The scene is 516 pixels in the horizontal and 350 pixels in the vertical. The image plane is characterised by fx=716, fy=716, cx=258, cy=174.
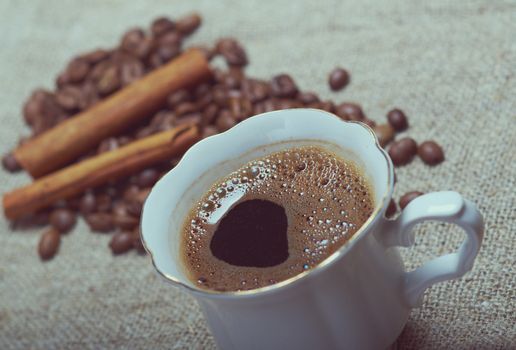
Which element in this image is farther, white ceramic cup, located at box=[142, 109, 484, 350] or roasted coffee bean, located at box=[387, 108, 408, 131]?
roasted coffee bean, located at box=[387, 108, 408, 131]

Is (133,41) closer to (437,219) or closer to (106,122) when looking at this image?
(106,122)

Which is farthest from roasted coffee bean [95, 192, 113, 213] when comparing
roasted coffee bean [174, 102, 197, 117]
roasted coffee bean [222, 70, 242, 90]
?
roasted coffee bean [222, 70, 242, 90]

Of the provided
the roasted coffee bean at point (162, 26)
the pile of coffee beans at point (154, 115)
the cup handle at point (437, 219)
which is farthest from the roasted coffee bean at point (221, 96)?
the cup handle at point (437, 219)

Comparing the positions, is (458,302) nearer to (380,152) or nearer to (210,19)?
(380,152)

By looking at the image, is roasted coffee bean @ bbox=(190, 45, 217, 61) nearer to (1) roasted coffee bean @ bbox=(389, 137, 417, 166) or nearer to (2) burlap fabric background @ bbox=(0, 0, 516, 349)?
(2) burlap fabric background @ bbox=(0, 0, 516, 349)

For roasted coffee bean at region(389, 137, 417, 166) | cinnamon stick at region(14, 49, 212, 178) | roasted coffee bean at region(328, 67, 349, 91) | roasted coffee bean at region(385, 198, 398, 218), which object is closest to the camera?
roasted coffee bean at region(385, 198, 398, 218)
